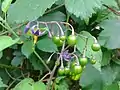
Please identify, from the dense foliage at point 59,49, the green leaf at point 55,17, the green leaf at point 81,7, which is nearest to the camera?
the green leaf at point 81,7

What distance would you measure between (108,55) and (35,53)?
225 millimetres

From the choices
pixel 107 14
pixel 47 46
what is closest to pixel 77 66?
pixel 47 46

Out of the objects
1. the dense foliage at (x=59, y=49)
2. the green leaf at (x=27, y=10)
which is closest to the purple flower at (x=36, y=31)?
the dense foliage at (x=59, y=49)

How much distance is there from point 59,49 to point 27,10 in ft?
0.82

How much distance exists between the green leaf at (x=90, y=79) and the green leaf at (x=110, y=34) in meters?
0.09

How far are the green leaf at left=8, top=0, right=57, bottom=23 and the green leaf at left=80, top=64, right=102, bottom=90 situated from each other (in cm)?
30

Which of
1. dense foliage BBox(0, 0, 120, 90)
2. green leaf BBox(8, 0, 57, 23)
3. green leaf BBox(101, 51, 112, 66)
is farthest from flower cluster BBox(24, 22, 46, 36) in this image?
green leaf BBox(101, 51, 112, 66)

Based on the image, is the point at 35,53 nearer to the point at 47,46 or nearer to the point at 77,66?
the point at 47,46

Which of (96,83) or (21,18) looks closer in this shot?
(21,18)

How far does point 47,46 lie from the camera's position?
0.93 m

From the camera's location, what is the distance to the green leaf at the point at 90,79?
977 millimetres

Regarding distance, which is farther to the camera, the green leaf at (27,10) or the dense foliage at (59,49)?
the dense foliage at (59,49)

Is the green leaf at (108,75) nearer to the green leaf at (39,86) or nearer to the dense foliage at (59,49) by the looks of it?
the dense foliage at (59,49)

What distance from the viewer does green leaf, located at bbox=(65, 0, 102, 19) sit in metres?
0.72
